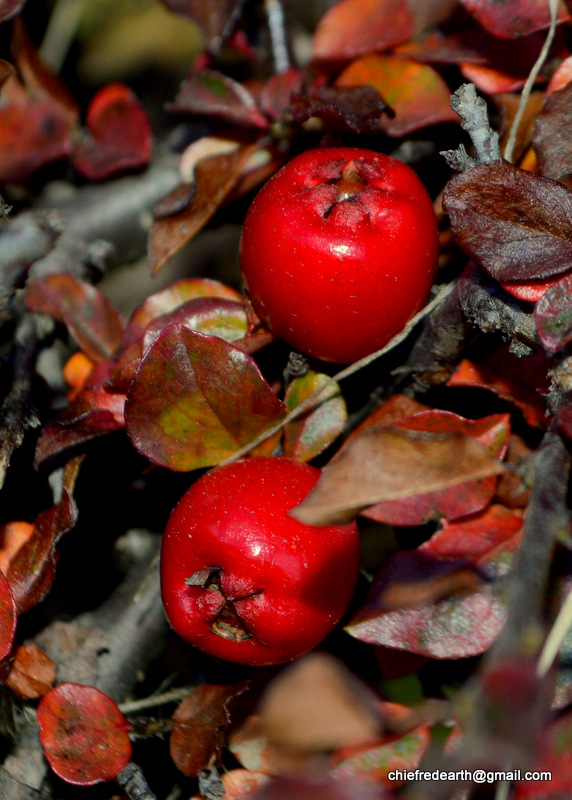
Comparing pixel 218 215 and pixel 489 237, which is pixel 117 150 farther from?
pixel 489 237

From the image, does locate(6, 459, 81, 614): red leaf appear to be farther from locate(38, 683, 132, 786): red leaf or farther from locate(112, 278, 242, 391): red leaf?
locate(112, 278, 242, 391): red leaf

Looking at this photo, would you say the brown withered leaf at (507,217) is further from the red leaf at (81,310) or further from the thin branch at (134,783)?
the thin branch at (134,783)

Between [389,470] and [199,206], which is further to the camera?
[199,206]

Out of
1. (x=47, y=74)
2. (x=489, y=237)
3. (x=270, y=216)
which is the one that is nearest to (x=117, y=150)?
(x=47, y=74)

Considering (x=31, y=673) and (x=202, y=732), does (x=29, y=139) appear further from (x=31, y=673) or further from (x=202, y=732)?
(x=202, y=732)

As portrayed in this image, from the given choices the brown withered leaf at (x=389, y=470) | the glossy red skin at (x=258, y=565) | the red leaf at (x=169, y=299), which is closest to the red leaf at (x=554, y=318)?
the brown withered leaf at (x=389, y=470)

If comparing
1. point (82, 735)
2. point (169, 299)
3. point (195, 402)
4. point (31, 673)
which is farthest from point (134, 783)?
point (169, 299)
